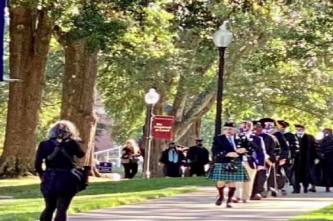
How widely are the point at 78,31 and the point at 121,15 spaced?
5.35 feet

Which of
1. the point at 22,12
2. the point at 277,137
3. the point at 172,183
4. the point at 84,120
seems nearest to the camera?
the point at 277,137

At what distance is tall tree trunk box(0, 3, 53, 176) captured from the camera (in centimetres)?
2825

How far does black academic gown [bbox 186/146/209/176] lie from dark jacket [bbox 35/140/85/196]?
21510 millimetres

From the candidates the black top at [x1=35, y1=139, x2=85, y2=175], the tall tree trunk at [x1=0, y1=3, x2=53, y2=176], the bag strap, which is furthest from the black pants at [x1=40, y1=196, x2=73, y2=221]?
the tall tree trunk at [x1=0, y1=3, x2=53, y2=176]

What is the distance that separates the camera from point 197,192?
74.2 ft

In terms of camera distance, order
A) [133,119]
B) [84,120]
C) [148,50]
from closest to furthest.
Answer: [84,120] → [148,50] → [133,119]

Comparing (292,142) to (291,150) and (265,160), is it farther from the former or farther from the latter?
(265,160)

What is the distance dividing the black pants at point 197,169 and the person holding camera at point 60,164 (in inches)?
864

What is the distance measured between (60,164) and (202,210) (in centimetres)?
557

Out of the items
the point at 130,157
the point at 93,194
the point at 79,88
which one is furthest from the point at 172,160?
the point at 93,194

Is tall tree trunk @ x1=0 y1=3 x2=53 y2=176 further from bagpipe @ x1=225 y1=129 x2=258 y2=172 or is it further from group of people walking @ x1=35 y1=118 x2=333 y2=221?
bagpipe @ x1=225 y1=129 x2=258 y2=172

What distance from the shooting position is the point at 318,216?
54.0 ft

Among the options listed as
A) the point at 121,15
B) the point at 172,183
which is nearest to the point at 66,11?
the point at 121,15

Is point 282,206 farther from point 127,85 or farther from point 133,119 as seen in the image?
point 133,119
